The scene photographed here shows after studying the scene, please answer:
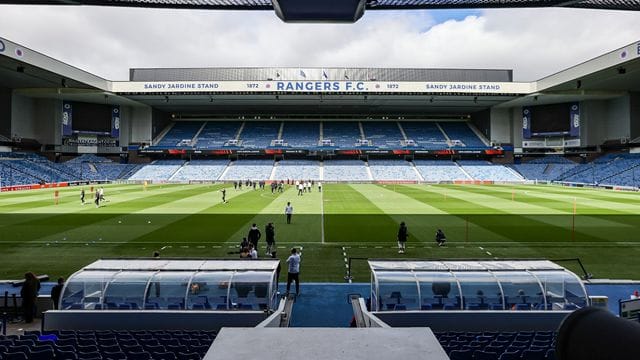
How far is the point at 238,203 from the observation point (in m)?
37.4

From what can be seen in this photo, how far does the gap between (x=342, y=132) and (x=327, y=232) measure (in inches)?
2673

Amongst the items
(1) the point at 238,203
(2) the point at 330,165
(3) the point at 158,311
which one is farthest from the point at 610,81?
(3) the point at 158,311

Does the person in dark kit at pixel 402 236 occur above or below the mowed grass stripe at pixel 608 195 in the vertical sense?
below

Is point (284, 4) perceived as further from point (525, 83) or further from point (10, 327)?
point (525, 83)

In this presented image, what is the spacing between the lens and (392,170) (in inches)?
3071

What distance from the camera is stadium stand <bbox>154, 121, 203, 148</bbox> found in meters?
83.7

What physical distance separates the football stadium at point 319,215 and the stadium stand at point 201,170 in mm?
646

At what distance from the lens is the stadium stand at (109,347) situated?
5.99 metres

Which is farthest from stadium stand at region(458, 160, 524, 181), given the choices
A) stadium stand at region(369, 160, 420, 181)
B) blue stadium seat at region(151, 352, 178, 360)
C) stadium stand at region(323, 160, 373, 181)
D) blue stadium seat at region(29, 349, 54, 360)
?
blue stadium seat at region(29, 349, 54, 360)

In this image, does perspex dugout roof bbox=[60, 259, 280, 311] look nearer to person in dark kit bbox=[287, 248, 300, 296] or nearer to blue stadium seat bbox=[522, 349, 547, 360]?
person in dark kit bbox=[287, 248, 300, 296]

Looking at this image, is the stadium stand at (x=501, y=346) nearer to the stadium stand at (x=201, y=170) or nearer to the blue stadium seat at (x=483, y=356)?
the blue stadium seat at (x=483, y=356)

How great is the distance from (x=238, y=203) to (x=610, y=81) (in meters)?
57.7

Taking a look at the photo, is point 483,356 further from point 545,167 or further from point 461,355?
point 545,167

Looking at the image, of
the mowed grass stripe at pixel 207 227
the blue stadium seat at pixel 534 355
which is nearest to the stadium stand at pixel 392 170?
the mowed grass stripe at pixel 207 227
